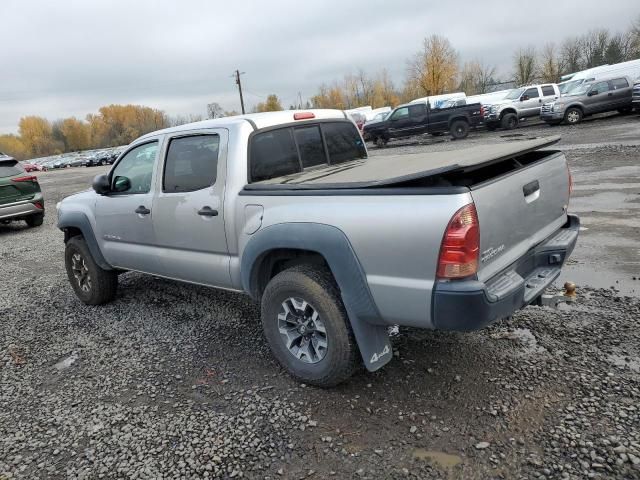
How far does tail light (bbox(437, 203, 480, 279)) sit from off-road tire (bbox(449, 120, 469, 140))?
23.1 metres

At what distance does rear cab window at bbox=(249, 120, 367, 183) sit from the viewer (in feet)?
12.5

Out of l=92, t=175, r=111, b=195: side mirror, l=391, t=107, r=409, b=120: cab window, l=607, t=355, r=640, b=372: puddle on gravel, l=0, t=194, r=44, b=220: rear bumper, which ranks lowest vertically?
l=607, t=355, r=640, b=372: puddle on gravel

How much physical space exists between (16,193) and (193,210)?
29.1ft

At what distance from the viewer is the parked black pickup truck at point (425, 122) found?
24000 millimetres

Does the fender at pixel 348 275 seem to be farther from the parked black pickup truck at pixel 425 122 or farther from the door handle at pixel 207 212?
the parked black pickup truck at pixel 425 122

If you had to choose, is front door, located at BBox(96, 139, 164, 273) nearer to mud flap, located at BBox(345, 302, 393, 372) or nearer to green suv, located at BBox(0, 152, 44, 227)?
mud flap, located at BBox(345, 302, 393, 372)

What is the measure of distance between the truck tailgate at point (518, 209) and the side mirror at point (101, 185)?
3.54 metres

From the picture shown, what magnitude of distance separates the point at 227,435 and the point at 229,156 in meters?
1.92

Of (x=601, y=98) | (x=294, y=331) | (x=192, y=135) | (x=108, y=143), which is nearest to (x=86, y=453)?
(x=294, y=331)

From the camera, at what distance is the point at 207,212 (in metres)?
3.80

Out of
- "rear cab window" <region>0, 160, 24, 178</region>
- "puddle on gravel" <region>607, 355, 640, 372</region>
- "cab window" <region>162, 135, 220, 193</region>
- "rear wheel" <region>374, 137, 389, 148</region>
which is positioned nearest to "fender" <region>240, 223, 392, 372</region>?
"cab window" <region>162, 135, 220, 193</region>

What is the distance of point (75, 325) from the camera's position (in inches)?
198

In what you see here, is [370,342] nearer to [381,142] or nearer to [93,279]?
[93,279]

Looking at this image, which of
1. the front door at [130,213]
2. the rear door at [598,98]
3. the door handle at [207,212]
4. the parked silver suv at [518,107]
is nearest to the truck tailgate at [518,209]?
the door handle at [207,212]
